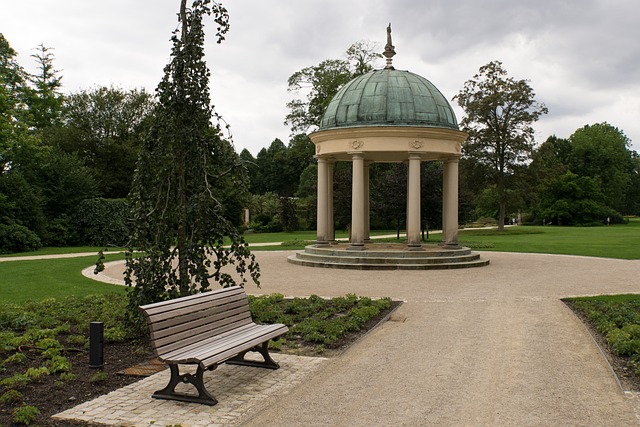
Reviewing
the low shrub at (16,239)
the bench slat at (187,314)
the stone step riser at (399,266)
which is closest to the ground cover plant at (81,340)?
the bench slat at (187,314)

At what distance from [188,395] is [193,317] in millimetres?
1036

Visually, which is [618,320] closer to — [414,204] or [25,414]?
[25,414]

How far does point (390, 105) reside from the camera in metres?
21.4

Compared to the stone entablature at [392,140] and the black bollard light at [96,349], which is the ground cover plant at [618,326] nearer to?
the black bollard light at [96,349]

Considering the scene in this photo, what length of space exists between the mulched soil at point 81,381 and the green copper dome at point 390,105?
1333cm

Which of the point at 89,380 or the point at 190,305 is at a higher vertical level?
the point at 190,305

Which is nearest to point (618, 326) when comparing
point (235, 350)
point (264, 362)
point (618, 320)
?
point (618, 320)

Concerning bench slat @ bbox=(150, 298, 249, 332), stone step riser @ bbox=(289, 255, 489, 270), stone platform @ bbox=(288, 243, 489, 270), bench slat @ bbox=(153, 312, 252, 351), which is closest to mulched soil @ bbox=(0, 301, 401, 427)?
bench slat @ bbox=(153, 312, 252, 351)

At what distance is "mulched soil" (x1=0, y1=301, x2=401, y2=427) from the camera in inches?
232

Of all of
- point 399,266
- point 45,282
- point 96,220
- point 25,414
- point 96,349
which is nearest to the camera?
point 25,414

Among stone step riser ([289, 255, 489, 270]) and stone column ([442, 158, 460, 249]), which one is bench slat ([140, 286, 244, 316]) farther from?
stone column ([442, 158, 460, 249])

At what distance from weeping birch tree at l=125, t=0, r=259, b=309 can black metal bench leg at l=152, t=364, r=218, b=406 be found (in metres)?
2.67

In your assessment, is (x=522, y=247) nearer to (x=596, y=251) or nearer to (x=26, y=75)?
(x=596, y=251)

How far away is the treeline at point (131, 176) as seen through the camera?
105 feet
